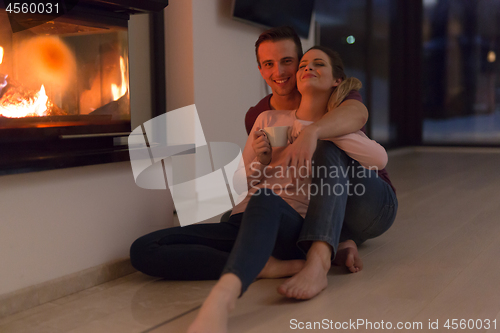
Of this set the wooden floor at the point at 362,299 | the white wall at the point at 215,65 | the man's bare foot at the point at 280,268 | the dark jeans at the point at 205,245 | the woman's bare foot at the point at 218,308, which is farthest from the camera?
the white wall at the point at 215,65

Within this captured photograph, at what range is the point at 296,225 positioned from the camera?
1.39 meters

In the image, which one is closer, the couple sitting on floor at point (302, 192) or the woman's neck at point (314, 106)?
the couple sitting on floor at point (302, 192)

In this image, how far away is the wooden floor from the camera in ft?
3.86

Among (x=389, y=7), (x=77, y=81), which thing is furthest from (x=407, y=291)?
(x=389, y=7)

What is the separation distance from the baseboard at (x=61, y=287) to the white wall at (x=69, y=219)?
2 centimetres

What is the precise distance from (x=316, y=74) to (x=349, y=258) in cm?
60

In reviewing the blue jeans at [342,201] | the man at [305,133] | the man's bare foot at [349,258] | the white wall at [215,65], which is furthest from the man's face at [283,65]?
the white wall at [215,65]

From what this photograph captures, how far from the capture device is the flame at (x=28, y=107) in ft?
4.49

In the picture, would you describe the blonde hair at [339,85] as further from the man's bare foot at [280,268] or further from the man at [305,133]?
the man's bare foot at [280,268]

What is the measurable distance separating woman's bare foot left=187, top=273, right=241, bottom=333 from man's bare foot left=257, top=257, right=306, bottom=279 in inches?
18.2

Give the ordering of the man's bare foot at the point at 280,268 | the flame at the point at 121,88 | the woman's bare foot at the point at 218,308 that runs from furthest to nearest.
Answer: the flame at the point at 121,88 → the man's bare foot at the point at 280,268 → the woman's bare foot at the point at 218,308

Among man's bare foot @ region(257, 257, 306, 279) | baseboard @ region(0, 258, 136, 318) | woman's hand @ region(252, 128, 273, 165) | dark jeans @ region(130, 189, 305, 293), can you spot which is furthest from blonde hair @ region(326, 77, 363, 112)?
baseboard @ region(0, 258, 136, 318)

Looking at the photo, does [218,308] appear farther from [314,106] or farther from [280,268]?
[314,106]

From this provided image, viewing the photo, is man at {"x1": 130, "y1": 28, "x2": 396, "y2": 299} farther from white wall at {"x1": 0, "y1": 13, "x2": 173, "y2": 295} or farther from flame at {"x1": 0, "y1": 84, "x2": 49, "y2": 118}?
flame at {"x1": 0, "y1": 84, "x2": 49, "y2": 118}
